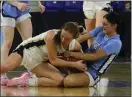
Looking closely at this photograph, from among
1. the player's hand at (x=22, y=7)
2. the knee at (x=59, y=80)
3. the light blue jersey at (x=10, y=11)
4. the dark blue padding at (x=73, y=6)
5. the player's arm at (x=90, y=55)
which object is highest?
the player's hand at (x=22, y=7)

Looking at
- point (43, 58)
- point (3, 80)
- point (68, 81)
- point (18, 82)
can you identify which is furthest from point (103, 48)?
point (3, 80)

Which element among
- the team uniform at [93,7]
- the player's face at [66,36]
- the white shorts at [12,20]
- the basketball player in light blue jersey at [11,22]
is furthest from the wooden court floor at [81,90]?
the team uniform at [93,7]

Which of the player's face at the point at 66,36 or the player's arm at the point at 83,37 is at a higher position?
the player's face at the point at 66,36

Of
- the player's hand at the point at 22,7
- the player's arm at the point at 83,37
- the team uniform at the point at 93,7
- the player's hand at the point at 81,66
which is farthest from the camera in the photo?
the team uniform at the point at 93,7

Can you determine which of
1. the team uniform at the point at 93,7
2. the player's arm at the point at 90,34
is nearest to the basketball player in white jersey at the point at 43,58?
the player's arm at the point at 90,34

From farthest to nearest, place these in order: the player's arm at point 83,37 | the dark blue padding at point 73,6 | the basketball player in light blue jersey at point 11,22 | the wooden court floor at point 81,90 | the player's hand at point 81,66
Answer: the dark blue padding at point 73,6 → the basketball player in light blue jersey at point 11,22 → the player's arm at point 83,37 → the player's hand at point 81,66 → the wooden court floor at point 81,90

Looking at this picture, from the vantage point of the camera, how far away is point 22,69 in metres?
5.01

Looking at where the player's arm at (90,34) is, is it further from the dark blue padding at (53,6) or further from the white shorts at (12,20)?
the dark blue padding at (53,6)

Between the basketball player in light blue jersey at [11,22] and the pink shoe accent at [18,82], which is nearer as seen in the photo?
the pink shoe accent at [18,82]

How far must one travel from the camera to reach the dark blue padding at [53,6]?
7.15m

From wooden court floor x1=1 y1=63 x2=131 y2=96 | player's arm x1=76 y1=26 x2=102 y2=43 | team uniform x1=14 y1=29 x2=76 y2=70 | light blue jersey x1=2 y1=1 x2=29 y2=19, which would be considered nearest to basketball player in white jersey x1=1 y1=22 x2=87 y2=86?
team uniform x1=14 y1=29 x2=76 y2=70

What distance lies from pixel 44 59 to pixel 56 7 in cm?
372

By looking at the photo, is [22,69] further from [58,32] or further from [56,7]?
[56,7]

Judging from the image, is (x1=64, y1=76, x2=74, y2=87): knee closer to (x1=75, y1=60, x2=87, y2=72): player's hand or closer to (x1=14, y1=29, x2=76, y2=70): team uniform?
(x1=75, y1=60, x2=87, y2=72): player's hand
